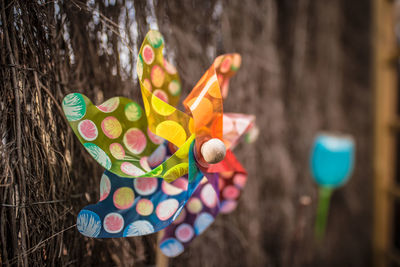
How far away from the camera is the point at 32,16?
504 millimetres

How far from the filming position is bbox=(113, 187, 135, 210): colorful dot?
48 centimetres

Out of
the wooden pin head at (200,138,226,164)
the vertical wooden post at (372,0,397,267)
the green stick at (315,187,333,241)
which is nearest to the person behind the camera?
the wooden pin head at (200,138,226,164)

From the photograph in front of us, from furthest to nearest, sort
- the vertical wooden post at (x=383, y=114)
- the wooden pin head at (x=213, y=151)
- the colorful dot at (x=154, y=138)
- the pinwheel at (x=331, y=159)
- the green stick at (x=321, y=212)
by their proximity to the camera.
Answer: the vertical wooden post at (x=383, y=114) < the green stick at (x=321, y=212) < the pinwheel at (x=331, y=159) < the colorful dot at (x=154, y=138) < the wooden pin head at (x=213, y=151)

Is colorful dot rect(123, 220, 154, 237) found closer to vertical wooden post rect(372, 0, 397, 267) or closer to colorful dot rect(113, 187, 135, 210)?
colorful dot rect(113, 187, 135, 210)

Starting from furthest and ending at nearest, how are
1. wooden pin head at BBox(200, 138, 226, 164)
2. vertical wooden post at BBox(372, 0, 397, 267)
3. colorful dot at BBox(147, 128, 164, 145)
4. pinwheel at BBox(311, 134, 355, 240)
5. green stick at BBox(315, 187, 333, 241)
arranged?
vertical wooden post at BBox(372, 0, 397, 267) → green stick at BBox(315, 187, 333, 241) → pinwheel at BBox(311, 134, 355, 240) → colorful dot at BBox(147, 128, 164, 145) → wooden pin head at BBox(200, 138, 226, 164)

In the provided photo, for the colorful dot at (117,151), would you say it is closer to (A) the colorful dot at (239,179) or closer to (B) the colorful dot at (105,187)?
(B) the colorful dot at (105,187)

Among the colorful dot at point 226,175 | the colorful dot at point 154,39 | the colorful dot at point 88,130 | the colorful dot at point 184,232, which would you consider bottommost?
the colorful dot at point 184,232

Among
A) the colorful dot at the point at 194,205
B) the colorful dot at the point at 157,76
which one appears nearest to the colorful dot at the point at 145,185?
the colorful dot at the point at 194,205

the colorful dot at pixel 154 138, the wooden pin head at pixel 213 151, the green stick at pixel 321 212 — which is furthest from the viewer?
the green stick at pixel 321 212

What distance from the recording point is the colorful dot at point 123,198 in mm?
475

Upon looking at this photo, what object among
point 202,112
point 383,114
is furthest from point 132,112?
point 383,114

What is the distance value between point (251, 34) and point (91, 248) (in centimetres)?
82

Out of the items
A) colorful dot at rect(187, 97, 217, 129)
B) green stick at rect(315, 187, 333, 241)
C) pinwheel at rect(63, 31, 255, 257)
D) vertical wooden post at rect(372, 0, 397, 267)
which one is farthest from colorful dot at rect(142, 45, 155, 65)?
vertical wooden post at rect(372, 0, 397, 267)

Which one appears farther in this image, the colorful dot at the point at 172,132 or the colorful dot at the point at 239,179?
the colorful dot at the point at 239,179
